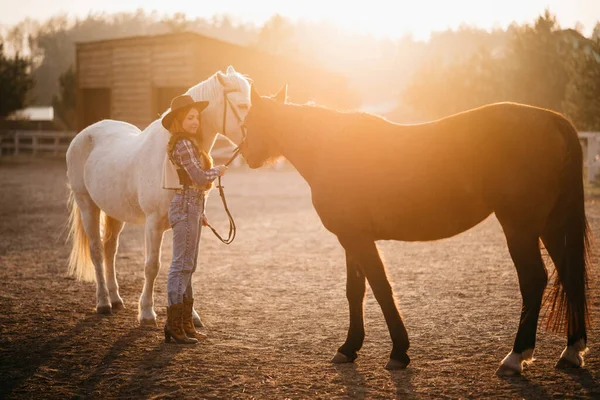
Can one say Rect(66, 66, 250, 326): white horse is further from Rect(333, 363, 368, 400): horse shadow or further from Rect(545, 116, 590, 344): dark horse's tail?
Rect(545, 116, 590, 344): dark horse's tail

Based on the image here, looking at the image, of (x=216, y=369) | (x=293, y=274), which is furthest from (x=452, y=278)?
(x=216, y=369)

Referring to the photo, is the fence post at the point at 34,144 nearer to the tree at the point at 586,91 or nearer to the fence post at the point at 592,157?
the tree at the point at 586,91

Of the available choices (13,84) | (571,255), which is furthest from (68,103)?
(571,255)

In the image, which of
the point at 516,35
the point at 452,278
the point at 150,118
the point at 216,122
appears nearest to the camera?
the point at 216,122

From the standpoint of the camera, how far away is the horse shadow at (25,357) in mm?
4320

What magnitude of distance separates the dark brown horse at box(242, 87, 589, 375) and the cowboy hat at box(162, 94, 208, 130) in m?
0.97

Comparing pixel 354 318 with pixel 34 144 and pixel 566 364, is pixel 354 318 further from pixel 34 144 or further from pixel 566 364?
pixel 34 144

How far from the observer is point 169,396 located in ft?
13.0

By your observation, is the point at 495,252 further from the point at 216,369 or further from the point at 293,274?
the point at 216,369

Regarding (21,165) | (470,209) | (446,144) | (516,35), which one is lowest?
(21,165)

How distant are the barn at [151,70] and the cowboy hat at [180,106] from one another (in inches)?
830

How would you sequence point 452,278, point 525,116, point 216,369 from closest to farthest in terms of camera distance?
point 525,116, point 216,369, point 452,278

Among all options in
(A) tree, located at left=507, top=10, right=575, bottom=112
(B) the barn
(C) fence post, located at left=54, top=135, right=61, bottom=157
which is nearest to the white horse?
(B) the barn

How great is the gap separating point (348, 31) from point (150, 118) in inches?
4500
